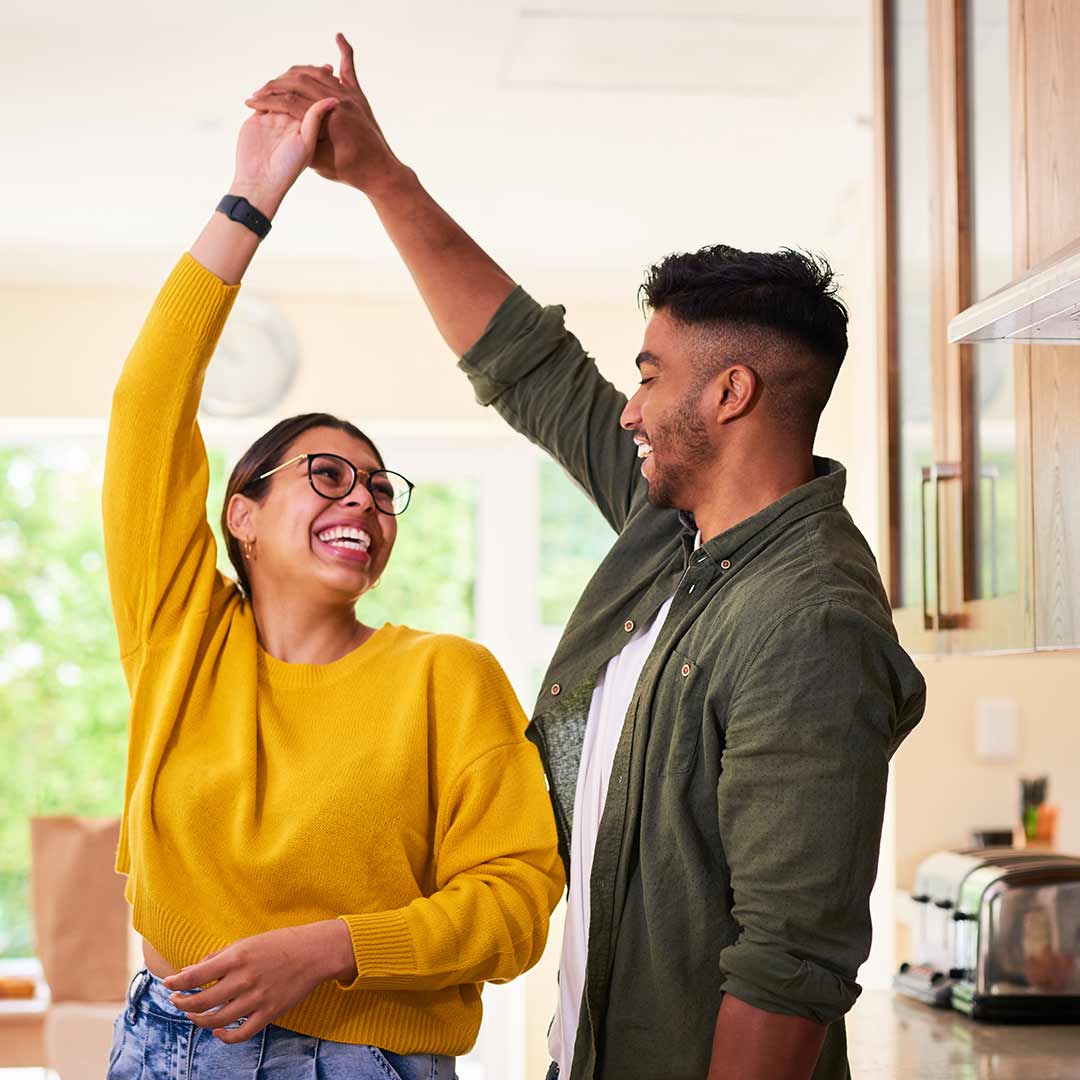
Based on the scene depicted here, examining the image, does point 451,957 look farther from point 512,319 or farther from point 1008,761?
point 1008,761

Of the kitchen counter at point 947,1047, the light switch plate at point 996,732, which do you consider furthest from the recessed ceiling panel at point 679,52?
the kitchen counter at point 947,1047

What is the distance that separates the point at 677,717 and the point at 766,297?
45cm

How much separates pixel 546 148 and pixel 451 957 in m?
2.79

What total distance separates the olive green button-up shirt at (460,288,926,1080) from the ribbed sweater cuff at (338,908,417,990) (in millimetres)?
187

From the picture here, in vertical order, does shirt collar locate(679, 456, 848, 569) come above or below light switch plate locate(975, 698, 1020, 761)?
above

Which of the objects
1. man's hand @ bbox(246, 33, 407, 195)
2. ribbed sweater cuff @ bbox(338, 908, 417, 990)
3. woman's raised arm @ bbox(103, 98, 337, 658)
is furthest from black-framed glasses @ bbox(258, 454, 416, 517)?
ribbed sweater cuff @ bbox(338, 908, 417, 990)

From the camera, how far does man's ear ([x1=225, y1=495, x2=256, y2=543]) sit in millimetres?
1771

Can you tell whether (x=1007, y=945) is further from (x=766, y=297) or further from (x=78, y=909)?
(x=78, y=909)

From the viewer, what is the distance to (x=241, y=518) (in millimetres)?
1778

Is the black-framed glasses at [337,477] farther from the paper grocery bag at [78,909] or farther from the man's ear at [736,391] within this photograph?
the paper grocery bag at [78,909]

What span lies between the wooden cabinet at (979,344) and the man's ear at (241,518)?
2.88 ft

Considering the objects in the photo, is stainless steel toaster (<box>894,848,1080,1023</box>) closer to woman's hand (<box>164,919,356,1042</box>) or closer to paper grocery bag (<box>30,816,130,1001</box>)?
woman's hand (<box>164,919,356,1042</box>)

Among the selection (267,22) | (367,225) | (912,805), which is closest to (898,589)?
(267,22)

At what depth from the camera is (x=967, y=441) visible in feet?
6.13
